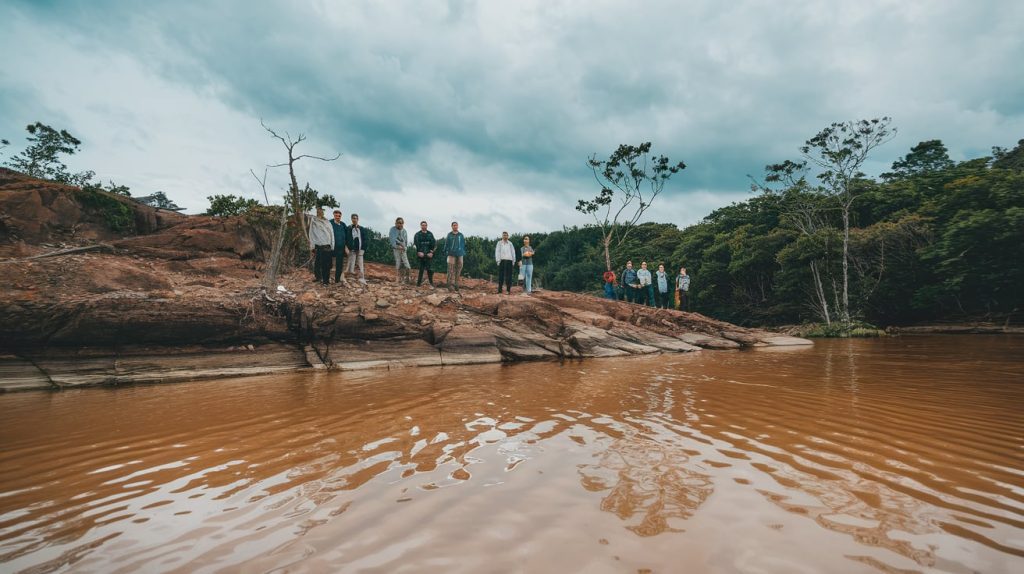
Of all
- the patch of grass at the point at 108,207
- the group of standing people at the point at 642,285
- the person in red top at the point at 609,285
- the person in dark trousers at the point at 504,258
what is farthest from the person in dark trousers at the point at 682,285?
the patch of grass at the point at 108,207

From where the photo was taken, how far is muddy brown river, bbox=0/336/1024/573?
176cm

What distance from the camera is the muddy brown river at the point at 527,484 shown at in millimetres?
1761

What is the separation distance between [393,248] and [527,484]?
11.4 m

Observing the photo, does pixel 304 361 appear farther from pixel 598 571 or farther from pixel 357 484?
pixel 598 571

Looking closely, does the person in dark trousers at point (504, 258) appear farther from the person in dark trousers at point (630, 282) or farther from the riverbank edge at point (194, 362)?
the person in dark trousers at point (630, 282)

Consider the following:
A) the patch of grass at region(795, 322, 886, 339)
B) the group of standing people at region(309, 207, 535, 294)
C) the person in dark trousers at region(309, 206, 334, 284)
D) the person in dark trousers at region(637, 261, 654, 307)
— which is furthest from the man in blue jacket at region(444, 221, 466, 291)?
the patch of grass at region(795, 322, 886, 339)

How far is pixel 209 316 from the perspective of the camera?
906 centimetres

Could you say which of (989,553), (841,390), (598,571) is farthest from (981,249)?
(598,571)

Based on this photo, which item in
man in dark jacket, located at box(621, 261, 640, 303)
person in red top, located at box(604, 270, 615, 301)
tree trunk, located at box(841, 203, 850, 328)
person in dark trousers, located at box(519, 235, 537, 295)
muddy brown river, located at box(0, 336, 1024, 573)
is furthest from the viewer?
tree trunk, located at box(841, 203, 850, 328)

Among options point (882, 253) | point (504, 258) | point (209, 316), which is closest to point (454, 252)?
point (504, 258)

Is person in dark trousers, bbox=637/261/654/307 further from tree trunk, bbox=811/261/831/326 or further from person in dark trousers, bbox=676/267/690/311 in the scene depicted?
tree trunk, bbox=811/261/831/326

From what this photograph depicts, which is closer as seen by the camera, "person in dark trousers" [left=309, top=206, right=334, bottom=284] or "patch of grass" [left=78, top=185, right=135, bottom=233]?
"person in dark trousers" [left=309, top=206, right=334, bottom=284]

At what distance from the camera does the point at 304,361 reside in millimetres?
9305

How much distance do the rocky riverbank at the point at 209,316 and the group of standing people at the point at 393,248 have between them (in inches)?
33.5
